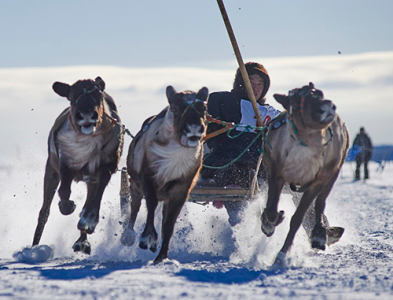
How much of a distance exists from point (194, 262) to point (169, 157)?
3.64ft

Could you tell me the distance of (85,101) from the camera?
21.7ft

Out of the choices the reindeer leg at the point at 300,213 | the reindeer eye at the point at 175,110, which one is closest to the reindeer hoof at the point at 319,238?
the reindeer leg at the point at 300,213

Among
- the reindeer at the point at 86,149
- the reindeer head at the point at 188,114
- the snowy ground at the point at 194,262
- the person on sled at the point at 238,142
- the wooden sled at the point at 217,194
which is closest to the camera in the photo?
the snowy ground at the point at 194,262

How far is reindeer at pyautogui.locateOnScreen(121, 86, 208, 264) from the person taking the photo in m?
6.05

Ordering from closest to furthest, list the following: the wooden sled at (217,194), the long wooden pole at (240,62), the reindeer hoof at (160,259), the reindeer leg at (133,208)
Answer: the reindeer hoof at (160,259) → the reindeer leg at (133,208) → the wooden sled at (217,194) → the long wooden pole at (240,62)

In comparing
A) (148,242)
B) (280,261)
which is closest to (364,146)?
(280,261)

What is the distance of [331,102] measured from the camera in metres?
6.20

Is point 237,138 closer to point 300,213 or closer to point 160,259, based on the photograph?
point 300,213

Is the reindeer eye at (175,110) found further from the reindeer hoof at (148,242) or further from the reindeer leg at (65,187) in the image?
the reindeer leg at (65,187)

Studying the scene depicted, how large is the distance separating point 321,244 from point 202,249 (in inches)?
60.1

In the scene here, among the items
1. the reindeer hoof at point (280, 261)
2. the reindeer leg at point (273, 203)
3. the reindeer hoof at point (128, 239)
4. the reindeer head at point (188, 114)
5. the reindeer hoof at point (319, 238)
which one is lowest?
the reindeer hoof at point (280, 261)

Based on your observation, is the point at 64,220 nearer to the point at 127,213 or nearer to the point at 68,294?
the point at 127,213

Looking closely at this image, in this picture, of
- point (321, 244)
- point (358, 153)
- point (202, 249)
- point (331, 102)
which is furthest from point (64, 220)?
point (358, 153)

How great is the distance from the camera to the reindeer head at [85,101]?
255 inches
